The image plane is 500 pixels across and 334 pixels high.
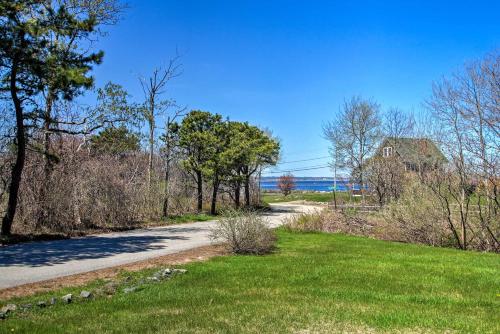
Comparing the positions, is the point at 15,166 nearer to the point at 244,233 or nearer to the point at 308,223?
the point at 244,233

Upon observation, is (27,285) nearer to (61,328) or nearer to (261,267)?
(61,328)

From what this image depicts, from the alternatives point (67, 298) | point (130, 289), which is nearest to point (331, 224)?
point (130, 289)

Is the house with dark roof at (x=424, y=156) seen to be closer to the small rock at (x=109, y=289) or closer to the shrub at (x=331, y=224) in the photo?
the shrub at (x=331, y=224)

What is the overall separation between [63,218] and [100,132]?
161 inches

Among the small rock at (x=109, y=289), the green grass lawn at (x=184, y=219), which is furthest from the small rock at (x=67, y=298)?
the green grass lawn at (x=184, y=219)

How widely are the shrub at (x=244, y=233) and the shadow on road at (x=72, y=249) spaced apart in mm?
2671

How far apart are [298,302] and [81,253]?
26.4 feet

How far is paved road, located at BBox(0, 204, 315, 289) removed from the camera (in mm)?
9688

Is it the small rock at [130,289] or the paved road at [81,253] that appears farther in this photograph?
the paved road at [81,253]

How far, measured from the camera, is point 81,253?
1274 cm

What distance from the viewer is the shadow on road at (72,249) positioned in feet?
37.1

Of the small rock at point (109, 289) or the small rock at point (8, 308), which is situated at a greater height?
the small rock at point (8, 308)

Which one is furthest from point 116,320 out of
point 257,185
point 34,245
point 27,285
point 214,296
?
point 257,185

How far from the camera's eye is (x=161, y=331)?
537cm
